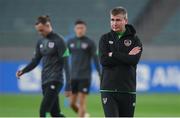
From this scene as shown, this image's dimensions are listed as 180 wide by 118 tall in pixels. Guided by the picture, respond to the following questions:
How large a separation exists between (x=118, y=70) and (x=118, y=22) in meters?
0.67

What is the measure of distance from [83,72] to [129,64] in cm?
754

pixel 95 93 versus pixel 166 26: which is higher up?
pixel 166 26

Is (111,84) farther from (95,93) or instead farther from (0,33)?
(0,33)

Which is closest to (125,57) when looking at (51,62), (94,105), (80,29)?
(51,62)

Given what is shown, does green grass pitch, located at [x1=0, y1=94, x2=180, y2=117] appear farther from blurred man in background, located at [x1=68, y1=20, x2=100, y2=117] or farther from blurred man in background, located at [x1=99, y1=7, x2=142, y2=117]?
blurred man in background, located at [x1=99, y1=7, x2=142, y2=117]

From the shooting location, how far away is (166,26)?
108 feet

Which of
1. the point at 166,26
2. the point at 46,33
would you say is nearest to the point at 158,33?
the point at 166,26

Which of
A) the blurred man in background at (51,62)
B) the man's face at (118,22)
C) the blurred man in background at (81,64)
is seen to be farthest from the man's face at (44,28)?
the blurred man in background at (81,64)

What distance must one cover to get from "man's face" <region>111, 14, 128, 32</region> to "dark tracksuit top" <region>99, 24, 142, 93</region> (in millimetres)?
148

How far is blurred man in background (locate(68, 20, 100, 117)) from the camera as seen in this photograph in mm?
17092

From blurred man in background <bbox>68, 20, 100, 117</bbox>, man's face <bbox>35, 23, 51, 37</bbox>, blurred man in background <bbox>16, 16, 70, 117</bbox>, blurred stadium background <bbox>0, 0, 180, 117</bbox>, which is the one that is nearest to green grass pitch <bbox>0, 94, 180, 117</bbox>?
blurred stadium background <bbox>0, 0, 180, 117</bbox>

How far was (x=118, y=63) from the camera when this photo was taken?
9938 millimetres

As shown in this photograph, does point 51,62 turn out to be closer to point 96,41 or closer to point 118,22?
point 118,22

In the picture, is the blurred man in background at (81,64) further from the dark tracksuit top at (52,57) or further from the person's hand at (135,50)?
the person's hand at (135,50)
